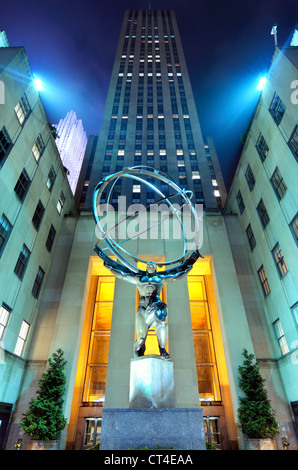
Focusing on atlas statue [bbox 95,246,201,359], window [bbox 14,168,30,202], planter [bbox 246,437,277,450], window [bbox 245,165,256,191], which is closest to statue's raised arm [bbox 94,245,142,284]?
atlas statue [bbox 95,246,201,359]

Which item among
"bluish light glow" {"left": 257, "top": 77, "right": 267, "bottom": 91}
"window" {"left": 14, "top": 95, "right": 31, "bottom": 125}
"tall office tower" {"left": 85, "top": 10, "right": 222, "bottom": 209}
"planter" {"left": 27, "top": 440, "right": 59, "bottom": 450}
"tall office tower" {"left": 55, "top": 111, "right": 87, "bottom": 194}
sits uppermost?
"tall office tower" {"left": 55, "top": 111, "right": 87, "bottom": 194}

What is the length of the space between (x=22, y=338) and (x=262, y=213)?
19.9 meters

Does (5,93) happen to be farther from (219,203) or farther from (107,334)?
(219,203)

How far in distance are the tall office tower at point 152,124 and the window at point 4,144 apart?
29.9 m

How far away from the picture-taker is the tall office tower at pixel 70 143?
16162 cm

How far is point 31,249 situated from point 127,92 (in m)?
56.2

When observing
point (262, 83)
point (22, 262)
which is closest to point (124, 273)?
point (22, 262)

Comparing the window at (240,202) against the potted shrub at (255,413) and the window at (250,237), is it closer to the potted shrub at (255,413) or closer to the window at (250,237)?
the window at (250,237)

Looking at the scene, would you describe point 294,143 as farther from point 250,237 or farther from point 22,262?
point 22,262

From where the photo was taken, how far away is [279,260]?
1812 cm

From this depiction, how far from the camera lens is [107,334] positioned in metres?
21.6

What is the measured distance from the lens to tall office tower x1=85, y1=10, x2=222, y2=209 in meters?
48.0

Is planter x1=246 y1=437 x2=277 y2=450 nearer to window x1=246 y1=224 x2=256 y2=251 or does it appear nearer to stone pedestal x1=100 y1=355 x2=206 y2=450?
stone pedestal x1=100 y1=355 x2=206 y2=450

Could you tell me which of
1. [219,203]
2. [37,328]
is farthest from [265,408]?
[219,203]
